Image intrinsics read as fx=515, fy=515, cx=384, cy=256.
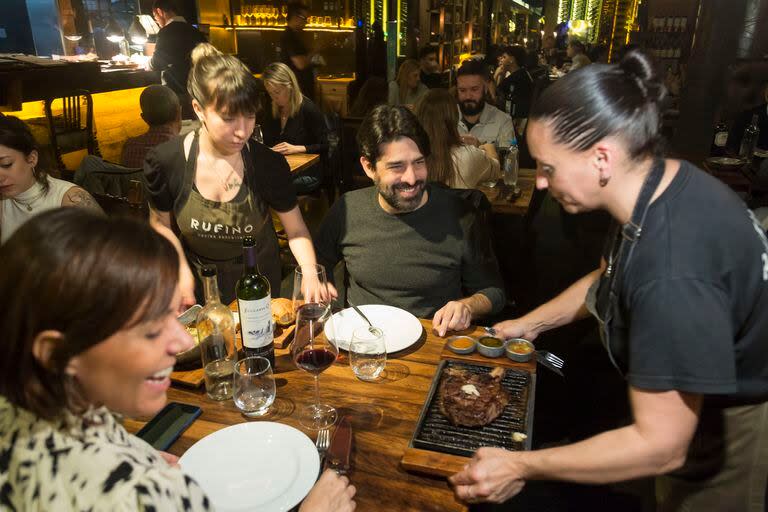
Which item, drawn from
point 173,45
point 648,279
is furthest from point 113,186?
point 173,45

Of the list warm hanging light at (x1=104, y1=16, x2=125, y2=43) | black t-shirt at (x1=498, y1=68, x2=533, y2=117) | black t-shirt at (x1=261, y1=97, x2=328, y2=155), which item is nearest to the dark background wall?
warm hanging light at (x1=104, y1=16, x2=125, y2=43)

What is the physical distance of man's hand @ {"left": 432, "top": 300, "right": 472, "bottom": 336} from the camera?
178 cm

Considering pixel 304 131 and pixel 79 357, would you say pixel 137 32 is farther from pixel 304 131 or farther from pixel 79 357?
pixel 79 357

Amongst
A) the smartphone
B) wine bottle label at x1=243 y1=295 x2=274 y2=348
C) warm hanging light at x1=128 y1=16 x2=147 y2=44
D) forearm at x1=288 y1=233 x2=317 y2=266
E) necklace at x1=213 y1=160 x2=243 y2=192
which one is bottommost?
the smartphone

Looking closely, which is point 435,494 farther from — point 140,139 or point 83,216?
point 140,139

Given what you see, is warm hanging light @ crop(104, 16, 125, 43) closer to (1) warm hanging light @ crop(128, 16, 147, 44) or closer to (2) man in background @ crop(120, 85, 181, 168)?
(1) warm hanging light @ crop(128, 16, 147, 44)

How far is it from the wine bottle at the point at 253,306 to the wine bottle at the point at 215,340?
0.08 metres

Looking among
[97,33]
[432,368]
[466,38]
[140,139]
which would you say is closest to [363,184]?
[140,139]

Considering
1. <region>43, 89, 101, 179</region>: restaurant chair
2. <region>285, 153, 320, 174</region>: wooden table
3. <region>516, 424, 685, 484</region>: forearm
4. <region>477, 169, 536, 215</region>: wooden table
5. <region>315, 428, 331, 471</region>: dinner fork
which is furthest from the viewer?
<region>43, 89, 101, 179</region>: restaurant chair

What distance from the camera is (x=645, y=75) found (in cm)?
120

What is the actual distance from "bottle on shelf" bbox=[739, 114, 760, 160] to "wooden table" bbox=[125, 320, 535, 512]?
506 centimetres

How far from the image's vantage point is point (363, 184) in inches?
207

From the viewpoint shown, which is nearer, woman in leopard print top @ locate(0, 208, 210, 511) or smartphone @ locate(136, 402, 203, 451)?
woman in leopard print top @ locate(0, 208, 210, 511)

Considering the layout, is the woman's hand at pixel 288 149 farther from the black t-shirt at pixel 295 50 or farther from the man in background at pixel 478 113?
the black t-shirt at pixel 295 50
